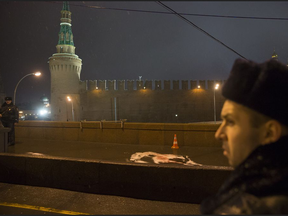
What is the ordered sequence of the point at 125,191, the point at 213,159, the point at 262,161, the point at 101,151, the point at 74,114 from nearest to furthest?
the point at 262,161
the point at 125,191
the point at 213,159
the point at 101,151
the point at 74,114

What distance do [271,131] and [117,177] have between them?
4472 millimetres

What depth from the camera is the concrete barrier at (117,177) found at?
474 cm

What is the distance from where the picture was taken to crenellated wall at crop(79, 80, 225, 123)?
153 feet

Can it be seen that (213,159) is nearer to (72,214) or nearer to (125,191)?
(125,191)

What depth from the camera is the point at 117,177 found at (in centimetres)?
519

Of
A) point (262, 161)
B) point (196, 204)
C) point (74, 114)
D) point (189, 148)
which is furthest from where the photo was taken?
point (74, 114)

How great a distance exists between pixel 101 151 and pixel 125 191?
5.56m

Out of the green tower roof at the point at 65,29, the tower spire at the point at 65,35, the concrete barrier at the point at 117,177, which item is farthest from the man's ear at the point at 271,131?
the green tower roof at the point at 65,29

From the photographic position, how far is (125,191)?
16.8ft

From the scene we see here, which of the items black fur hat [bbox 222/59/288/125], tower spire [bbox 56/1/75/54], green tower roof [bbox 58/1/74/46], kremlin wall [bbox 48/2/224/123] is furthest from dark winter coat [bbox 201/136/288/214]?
green tower roof [bbox 58/1/74/46]

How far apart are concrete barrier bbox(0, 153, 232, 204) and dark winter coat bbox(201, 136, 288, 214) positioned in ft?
12.1

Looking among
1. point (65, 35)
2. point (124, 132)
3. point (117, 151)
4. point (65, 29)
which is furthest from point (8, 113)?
point (65, 29)

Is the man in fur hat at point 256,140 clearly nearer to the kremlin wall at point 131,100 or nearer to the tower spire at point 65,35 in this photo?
the kremlin wall at point 131,100

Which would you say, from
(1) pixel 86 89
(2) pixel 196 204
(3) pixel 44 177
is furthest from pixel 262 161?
(1) pixel 86 89
